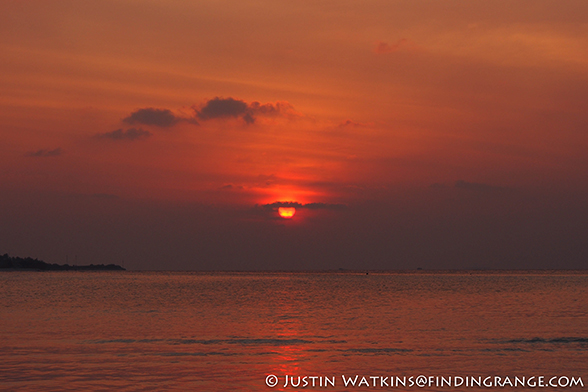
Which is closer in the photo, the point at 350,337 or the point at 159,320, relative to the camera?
the point at 350,337

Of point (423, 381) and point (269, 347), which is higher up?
point (269, 347)

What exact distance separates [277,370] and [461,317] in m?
35.0

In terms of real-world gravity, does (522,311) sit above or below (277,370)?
above

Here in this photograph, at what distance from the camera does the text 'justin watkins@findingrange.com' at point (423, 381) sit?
26672 mm

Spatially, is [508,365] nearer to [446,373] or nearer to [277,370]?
[446,373]

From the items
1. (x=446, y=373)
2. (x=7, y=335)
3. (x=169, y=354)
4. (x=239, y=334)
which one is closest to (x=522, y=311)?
(x=239, y=334)

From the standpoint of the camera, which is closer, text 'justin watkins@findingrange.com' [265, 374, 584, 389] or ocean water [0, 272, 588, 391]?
text 'justin watkins@findingrange.com' [265, 374, 584, 389]

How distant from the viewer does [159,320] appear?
56062mm

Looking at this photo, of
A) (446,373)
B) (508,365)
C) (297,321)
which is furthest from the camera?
(297,321)

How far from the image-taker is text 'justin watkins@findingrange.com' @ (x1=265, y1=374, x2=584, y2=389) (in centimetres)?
2667

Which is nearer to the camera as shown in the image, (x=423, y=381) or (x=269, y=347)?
(x=423, y=381)

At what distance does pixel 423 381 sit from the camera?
27.5 metres

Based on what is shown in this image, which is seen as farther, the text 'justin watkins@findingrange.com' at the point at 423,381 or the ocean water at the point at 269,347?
the ocean water at the point at 269,347

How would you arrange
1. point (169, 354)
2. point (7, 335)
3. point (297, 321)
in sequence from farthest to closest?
1. point (297, 321)
2. point (7, 335)
3. point (169, 354)
